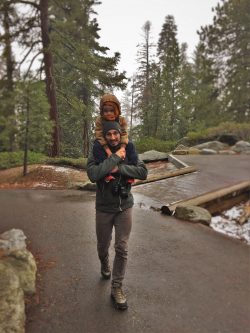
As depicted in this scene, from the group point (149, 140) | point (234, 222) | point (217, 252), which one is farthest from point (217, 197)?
point (149, 140)

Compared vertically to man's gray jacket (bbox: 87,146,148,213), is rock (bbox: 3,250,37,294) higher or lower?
lower

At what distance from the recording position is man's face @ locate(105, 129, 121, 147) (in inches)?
161

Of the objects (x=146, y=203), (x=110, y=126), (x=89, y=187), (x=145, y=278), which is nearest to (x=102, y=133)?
(x=110, y=126)

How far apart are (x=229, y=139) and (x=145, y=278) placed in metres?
24.3

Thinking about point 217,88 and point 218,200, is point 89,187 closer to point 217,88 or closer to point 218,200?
point 218,200

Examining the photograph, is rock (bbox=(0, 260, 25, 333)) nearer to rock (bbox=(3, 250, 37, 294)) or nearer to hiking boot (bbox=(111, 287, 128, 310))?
rock (bbox=(3, 250, 37, 294))

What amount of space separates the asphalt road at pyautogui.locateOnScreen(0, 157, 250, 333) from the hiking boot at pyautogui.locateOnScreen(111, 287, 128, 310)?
8cm

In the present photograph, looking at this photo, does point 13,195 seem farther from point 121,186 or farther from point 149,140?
point 149,140

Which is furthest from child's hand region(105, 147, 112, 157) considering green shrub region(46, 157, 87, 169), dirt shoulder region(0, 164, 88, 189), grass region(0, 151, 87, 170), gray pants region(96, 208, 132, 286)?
green shrub region(46, 157, 87, 169)

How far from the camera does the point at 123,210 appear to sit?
13.7 ft

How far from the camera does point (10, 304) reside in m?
3.53

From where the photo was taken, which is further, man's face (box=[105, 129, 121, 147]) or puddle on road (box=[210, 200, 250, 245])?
puddle on road (box=[210, 200, 250, 245])

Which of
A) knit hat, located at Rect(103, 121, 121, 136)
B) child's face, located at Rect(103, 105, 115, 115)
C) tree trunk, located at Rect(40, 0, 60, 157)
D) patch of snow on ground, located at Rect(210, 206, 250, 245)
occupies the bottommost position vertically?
patch of snow on ground, located at Rect(210, 206, 250, 245)

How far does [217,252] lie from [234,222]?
2.65 meters
